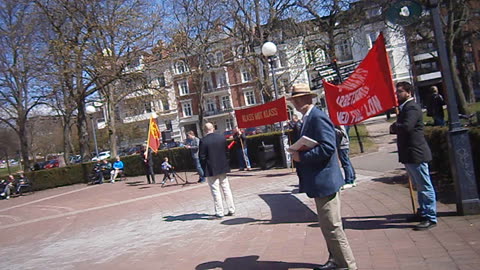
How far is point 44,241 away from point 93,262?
296 centimetres

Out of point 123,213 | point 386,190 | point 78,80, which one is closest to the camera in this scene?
point 386,190

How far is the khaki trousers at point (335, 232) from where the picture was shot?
375cm

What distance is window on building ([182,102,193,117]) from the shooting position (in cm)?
6219

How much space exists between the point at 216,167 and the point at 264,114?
264 inches

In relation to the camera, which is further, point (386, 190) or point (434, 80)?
point (434, 80)

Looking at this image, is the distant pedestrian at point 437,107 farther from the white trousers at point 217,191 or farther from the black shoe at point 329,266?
the black shoe at point 329,266

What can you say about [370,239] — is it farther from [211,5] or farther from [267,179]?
[211,5]

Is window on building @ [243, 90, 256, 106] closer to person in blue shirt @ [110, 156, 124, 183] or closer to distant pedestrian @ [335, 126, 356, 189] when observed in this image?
person in blue shirt @ [110, 156, 124, 183]

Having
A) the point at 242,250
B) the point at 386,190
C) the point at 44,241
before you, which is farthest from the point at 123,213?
the point at 386,190

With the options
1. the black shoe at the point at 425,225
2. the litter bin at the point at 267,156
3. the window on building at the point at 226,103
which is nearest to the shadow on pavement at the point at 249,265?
the black shoe at the point at 425,225

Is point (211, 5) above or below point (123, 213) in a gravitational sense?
above

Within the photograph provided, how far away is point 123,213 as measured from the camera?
33.1 feet

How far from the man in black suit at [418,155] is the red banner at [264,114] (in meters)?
7.76

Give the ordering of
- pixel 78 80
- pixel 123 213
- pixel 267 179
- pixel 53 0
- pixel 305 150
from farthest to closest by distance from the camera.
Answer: pixel 78 80
pixel 53 0
pixel 267 179
pixel 123 213
pixel 305 150
